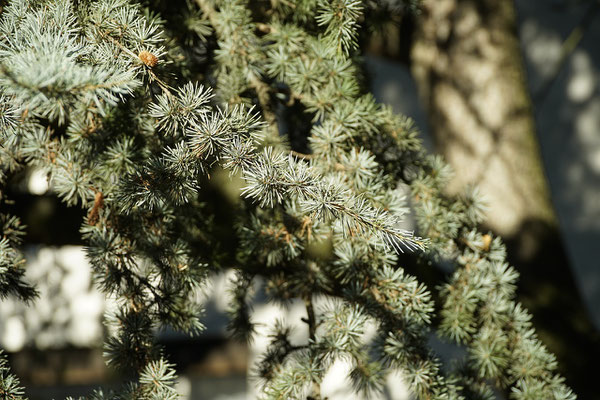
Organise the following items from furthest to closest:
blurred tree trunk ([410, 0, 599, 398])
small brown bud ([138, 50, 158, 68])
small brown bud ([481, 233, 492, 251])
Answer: blurred tree trunk ([410, 0, 599, 398]), small brown bud ([481, 233, 492, 251]), small brown bud ([138, 50, 158, 68])

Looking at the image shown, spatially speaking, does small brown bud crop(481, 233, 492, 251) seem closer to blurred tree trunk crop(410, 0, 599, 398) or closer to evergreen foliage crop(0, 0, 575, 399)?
evergreen foliage crop(0, 0, 575, 399)

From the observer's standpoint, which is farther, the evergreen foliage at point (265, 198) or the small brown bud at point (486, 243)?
the small brown bud at point (486, 243)

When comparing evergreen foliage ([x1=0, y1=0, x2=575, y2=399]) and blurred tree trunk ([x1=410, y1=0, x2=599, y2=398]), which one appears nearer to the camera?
evergreen foliage ([x1=0, y1=0, x2=575, y2=399])

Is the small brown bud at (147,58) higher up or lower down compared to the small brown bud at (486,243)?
higher up

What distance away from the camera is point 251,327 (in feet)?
3.08

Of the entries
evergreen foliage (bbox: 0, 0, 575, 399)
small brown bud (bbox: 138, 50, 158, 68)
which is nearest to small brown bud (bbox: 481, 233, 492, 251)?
evergreen foliage (bbox: 0, 0, 575, 399)

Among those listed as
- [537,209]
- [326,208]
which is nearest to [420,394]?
[326,208]

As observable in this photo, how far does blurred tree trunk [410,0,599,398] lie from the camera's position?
128 cm

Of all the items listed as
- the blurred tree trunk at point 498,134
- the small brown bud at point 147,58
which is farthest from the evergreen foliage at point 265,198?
the blurred tree trunk at point 498,134

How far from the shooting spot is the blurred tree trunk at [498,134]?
4.20 ft

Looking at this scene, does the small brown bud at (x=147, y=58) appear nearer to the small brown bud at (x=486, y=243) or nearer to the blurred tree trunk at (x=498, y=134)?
the small brown bud at (x=486, y=243)

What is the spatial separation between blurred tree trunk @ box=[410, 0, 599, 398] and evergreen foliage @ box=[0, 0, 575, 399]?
45 cm

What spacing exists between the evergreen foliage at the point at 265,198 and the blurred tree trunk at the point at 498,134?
1.46 ft

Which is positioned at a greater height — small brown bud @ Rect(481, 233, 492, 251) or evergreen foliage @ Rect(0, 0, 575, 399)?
evergreen foliage @ Rect(0, 0, 575, 399)
